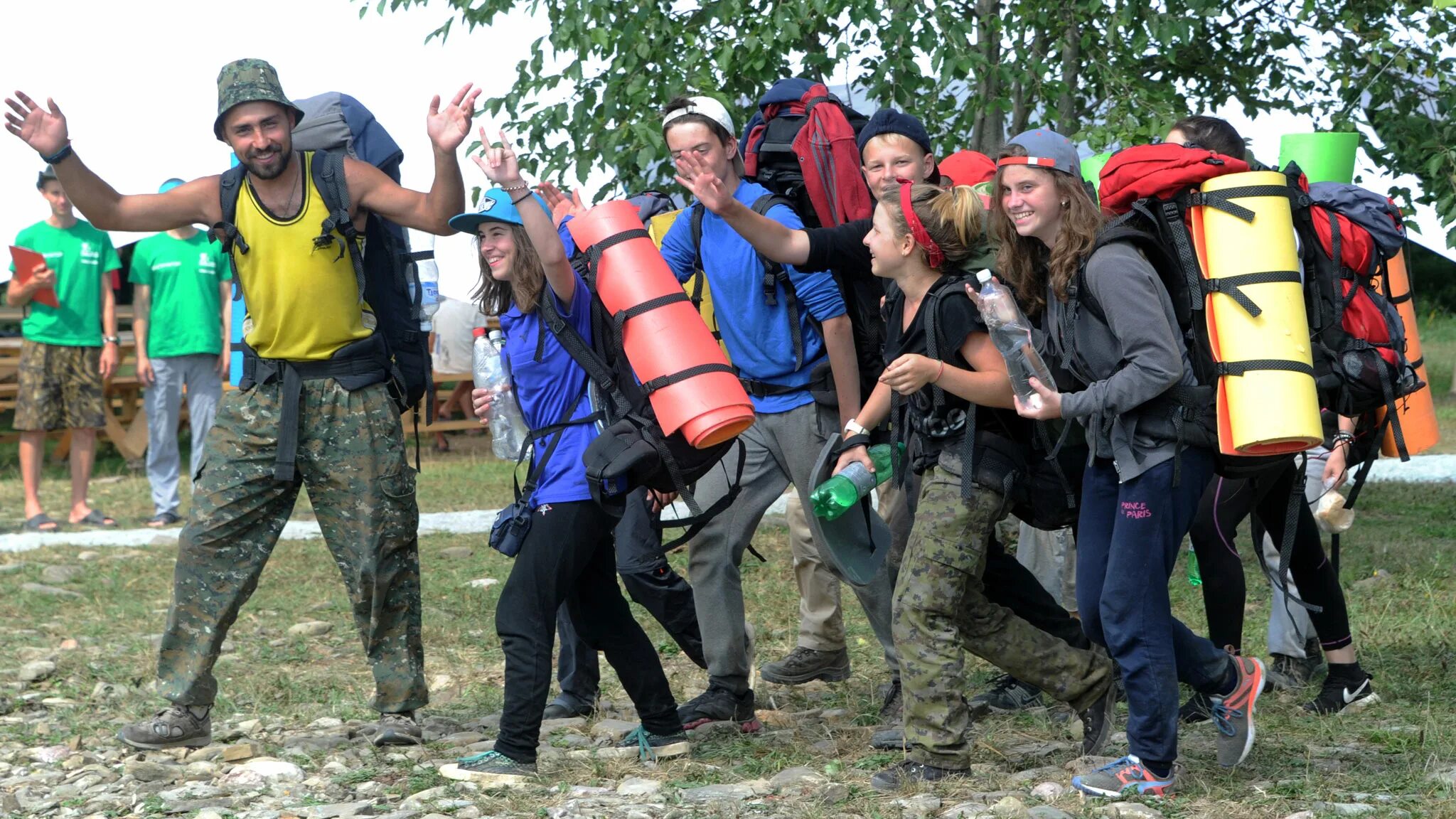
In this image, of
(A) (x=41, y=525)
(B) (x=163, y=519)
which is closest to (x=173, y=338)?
(B) (x=163, y=519)

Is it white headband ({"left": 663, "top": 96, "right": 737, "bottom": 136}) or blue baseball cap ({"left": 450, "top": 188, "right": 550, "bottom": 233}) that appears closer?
blue baseball cap ({"left": 450, "top": 188, "right": 550, "bottom": 233})

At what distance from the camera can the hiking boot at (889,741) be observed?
16.7 feet

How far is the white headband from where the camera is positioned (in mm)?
5242

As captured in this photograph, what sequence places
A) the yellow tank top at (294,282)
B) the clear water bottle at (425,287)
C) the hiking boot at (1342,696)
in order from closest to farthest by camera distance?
the yellow tank top at (294,282), the clear water bottle at (425,287), the hiking boot at (1342,696)

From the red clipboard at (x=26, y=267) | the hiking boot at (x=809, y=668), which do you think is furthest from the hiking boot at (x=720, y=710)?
the red clipboard at (x=26, y=267)

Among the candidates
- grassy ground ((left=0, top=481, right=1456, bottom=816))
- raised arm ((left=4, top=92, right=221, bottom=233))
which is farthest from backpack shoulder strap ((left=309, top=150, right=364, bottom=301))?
grassy ground ((left=0, top=481, right=1456, bottom=816))

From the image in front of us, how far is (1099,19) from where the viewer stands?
9.29m

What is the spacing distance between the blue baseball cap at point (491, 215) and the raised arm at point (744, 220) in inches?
18.7

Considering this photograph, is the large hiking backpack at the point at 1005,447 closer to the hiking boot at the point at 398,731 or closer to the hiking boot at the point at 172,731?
the hiking boot at the point at 398,731

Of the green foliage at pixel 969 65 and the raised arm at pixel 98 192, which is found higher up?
the green foliage at pixel 969 65

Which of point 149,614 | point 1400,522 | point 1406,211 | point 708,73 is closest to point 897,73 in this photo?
point 708,73

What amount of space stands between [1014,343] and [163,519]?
8.22 metres

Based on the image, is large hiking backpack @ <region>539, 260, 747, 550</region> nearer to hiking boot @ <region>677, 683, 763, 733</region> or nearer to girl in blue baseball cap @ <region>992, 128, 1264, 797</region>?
hiking boot @ <region>677, 683, 763, 733</region>

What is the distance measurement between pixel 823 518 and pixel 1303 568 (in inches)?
72.3
